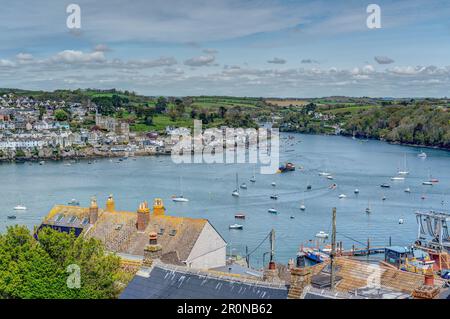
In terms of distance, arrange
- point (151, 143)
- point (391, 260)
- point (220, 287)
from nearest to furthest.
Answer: point (220, 287) → point (391, 260) → point (151, 143)

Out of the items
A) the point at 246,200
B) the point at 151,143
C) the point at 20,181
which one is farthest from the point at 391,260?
the point at 151,143

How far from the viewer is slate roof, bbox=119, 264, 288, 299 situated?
841 cm

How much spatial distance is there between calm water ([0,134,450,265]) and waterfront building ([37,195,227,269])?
988 cm

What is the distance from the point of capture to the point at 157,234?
17.4m

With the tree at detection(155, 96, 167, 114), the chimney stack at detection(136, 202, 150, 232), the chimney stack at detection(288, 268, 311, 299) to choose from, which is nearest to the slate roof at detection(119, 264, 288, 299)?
the chimney stack at detection(288, 268, 311, 299)

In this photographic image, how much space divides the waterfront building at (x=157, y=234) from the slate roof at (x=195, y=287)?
6.75 meters

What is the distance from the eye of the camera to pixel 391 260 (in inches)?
978

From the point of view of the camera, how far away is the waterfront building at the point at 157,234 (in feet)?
54.7

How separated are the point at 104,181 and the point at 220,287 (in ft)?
157

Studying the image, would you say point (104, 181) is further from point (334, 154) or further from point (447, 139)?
point (447, 139)

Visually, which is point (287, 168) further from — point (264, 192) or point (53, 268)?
point (53, 268)

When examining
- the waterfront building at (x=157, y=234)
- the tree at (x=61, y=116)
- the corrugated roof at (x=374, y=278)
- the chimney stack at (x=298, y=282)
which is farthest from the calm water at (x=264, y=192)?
the tree at (x=61, y=116)

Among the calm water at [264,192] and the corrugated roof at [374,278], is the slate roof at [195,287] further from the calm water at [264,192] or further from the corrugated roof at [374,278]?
the calm water at [264,192]

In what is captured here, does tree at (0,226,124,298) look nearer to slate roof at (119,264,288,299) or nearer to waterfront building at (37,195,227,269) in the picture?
slate roof at (119,264,288,299)
